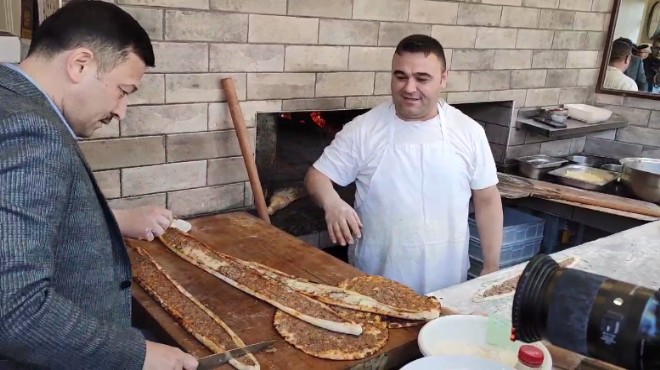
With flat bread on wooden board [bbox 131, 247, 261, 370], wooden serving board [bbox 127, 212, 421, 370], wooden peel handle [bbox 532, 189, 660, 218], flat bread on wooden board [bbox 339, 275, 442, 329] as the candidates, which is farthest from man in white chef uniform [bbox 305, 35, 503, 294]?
wooden peel handle [bbox 532, 189, 660, 218]

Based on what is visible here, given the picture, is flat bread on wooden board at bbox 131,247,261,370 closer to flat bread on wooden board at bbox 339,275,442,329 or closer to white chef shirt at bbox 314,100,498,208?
flat bread on wooden board at bbox 339,275,442,329

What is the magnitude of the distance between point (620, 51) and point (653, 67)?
0.26 m

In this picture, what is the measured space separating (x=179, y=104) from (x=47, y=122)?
1.47 meters

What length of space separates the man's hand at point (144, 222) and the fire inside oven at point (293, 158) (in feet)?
3.75

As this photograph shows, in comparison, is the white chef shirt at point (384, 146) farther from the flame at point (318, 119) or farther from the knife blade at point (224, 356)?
the knife blade at point (224, 356)

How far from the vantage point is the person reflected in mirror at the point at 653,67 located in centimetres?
→ 438

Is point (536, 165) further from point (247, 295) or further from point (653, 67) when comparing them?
point (247, 295)

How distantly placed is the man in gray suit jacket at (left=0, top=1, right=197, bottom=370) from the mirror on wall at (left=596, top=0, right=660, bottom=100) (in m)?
4.15

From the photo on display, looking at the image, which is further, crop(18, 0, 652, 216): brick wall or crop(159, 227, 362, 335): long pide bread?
crop(18, 0, 652, 216): brick wall

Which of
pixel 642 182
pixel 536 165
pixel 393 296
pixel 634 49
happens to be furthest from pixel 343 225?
pixel 634 49

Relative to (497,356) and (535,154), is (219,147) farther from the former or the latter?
(535,154)

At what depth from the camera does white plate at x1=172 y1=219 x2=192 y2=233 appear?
241 cm

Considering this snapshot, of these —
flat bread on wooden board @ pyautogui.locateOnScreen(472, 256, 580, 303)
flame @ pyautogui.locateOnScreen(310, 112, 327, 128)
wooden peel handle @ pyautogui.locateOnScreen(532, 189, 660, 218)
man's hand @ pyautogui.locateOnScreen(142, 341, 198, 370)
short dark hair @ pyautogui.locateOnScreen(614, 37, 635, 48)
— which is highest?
short dark hair @ pyautogui.locateOnScreen(614, 37, 635, 48)

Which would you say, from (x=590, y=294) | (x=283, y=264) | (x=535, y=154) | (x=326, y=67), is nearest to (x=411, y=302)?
(x=283, y=264)
